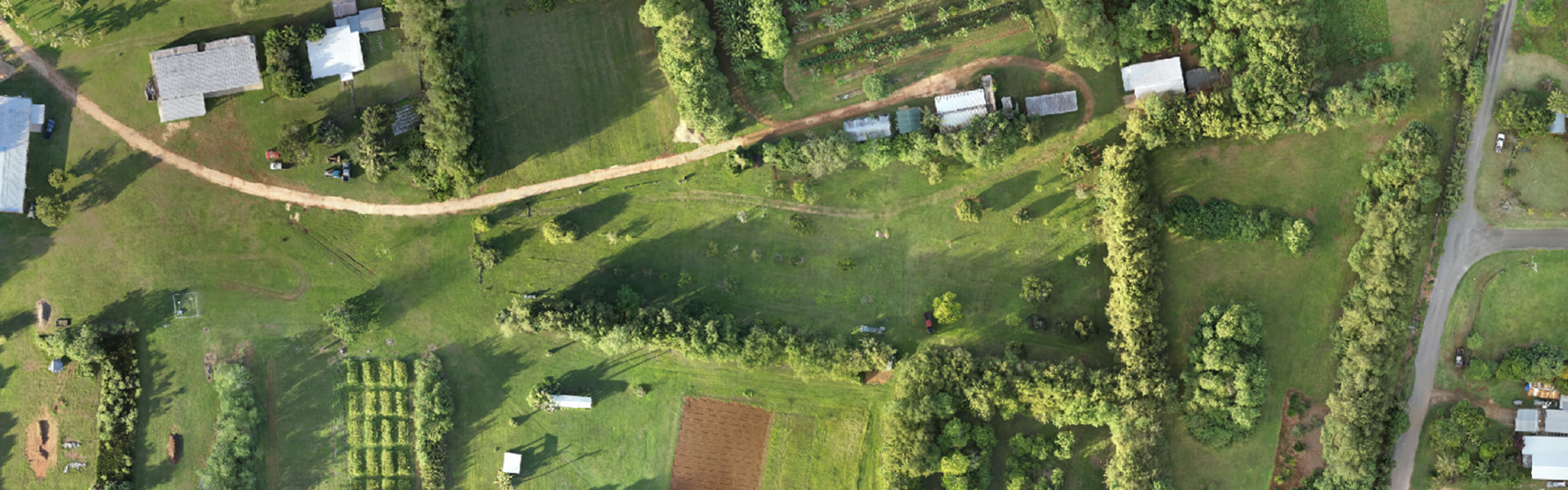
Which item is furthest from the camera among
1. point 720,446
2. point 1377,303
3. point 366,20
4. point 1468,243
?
point 720,446

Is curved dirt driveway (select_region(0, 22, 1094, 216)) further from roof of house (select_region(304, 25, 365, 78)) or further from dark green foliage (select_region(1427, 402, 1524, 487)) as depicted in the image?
dark green foliage (select_region(1427, 402, 1524, 487))

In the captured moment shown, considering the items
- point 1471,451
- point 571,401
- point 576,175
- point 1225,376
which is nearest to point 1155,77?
point 1225,376

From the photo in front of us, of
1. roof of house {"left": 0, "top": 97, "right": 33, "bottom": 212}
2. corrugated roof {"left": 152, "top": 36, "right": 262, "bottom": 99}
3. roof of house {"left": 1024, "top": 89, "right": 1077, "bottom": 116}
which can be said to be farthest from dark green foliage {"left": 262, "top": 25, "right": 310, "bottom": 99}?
roof of house {"left": 1024, "top": 89, "right": 1077, "bottom": 116}

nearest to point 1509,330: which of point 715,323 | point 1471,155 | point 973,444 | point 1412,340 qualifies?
point 1412,340

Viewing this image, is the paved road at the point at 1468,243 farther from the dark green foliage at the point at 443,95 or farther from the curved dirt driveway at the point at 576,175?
the dark green foliage at the point at 443,95

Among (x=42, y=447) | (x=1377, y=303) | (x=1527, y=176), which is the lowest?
(x=42, y=447)

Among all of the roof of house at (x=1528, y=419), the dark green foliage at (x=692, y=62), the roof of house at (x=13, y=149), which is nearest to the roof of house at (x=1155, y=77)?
the dark green foliage at (x=692, y=62)

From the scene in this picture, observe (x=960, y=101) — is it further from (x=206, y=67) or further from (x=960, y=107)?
(x=206, y=67)
